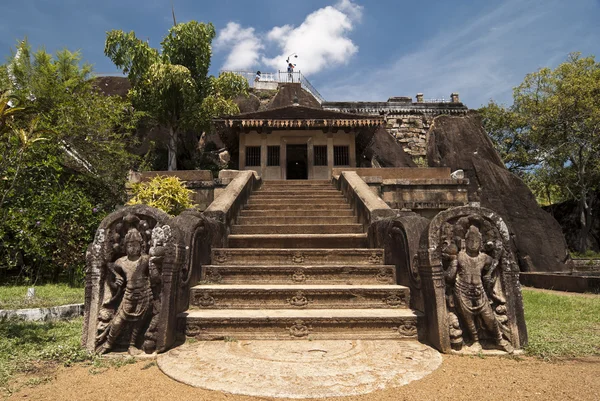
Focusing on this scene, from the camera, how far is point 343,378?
2465mm

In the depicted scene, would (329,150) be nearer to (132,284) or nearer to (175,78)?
(175,78)

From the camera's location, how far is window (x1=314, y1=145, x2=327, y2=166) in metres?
15.1

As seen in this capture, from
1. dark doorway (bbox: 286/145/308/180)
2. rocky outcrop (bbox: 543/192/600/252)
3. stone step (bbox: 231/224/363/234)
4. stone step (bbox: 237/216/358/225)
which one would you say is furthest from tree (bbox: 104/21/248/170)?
rocky outcrop (bbox: 543/192/600/252)

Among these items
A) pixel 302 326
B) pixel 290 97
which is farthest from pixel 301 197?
pixel 290 97

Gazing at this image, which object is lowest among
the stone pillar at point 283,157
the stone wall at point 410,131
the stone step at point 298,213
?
the stone step at point 298,213

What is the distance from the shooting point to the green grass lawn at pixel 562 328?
3020mm

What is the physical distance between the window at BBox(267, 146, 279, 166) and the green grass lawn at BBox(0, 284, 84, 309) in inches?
366

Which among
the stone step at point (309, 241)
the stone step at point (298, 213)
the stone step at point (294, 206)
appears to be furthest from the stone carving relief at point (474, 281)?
the stone step at point (294, 206)

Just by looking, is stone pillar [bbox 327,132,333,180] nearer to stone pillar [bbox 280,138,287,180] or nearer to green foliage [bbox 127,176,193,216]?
stone pillar [bbox 280,138,287,180]

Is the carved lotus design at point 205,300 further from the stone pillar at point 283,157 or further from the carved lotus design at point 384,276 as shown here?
the stone pillar at point 283,157

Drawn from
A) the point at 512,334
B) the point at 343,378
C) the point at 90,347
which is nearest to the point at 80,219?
the point at 90,347

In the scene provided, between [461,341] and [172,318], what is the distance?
8.32 ft

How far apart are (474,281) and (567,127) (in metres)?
20.9

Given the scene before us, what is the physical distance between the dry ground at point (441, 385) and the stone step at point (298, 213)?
13.9ft
